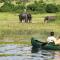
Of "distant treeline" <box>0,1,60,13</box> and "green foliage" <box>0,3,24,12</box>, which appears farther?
"green foliage" <box>0,3,24,12</box>

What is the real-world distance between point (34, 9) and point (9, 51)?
32488 mm

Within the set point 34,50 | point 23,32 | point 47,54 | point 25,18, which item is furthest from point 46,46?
point 25,18

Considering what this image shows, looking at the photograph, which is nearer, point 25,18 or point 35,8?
point 25,18

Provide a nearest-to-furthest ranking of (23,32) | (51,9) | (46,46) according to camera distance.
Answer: (46,46), (23,32), (51,9)

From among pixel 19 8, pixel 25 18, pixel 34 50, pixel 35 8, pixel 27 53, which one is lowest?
pixel 19 8

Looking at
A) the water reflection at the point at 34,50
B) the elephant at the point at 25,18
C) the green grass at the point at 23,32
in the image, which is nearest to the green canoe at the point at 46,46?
the water reflection at the point at 34,50

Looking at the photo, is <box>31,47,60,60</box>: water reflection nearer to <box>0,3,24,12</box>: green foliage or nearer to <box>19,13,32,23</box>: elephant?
<box>19,13,32,23</box>: elephant

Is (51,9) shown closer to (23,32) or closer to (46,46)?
(23,32)

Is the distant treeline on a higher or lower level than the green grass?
lower

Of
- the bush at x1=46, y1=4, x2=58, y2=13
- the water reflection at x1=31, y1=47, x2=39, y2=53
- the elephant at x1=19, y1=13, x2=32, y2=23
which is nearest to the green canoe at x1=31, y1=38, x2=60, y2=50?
the water reflection at x1=31, y1=47, x2=39, y2=53

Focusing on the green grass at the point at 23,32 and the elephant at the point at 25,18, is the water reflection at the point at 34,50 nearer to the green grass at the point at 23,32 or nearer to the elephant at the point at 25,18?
Answer: the green grass at the point at 23,32

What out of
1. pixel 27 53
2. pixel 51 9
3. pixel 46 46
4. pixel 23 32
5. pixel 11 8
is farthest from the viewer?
A: pixel 11 8

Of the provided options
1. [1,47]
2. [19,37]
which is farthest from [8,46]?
[19,37]

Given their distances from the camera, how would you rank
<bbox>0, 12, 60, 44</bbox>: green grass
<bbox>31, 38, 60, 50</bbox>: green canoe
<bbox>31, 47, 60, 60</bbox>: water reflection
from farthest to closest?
<bbox>0, 12, 60, 44</bbox>: green grass < <bbox>31, 38, 60, 50</bbox>: green canoe < <bbox>31, 47, 60, 60</bbox>: water reflection
